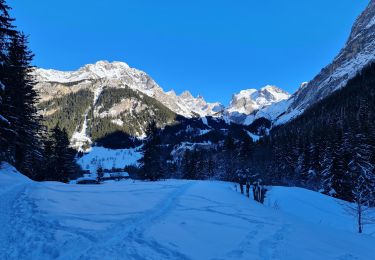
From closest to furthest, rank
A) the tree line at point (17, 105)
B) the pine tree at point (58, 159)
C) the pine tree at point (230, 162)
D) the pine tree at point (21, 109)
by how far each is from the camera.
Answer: the tree line at point (17, 105) < the pine tree at point (21, 109) < the pine tree at point (58, 159) < the pine tree at point (230, 162)

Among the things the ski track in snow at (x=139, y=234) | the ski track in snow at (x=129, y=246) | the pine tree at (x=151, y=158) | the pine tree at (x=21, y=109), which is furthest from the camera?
the pine tree at (x=151, y=158)

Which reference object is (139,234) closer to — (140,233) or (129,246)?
(140,233)

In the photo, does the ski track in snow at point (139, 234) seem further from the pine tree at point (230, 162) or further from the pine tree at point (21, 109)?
the pine tree at point (230, 162)

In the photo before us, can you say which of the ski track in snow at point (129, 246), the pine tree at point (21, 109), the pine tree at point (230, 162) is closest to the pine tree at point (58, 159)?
the pine tree at point (21, 109)

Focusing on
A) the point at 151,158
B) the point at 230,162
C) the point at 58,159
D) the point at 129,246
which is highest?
the point at 230,162

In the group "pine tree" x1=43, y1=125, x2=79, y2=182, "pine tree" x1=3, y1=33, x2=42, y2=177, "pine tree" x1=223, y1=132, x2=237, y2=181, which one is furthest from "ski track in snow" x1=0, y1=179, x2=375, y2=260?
"pine tree" x1=223, y1=132, x2=237, y2=181

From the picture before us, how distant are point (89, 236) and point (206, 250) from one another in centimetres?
379

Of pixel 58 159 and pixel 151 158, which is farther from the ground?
pixel 151 158

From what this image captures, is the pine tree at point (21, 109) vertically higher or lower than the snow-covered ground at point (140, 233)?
higher

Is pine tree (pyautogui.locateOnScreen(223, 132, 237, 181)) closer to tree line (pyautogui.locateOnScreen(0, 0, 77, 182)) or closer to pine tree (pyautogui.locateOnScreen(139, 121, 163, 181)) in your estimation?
pine tree (pyautogui.locateOnScreen(139, 121, 163, 181))

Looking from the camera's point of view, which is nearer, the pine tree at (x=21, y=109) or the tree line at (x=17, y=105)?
the tree line at (x=17, y=105)

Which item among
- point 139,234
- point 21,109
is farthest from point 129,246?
A: point 21,109

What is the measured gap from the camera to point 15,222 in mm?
10578

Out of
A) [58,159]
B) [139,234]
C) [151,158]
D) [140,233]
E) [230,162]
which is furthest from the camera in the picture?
[230,162]
